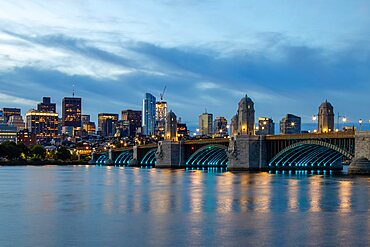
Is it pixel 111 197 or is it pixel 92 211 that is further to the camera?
pixel 111 197

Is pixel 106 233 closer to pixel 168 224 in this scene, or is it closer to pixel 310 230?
pixel 168 224

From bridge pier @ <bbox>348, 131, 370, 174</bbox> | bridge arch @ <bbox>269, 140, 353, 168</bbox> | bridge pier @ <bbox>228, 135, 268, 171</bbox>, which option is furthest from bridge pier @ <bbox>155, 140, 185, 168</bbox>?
bridge pier @ <bbox>348, 131, 370, 174</bbox>

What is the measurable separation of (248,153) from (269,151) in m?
4.03

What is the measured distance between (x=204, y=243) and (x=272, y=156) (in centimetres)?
9325

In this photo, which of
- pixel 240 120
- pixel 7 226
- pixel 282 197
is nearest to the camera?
pixel 7 226

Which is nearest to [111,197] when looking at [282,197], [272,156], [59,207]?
[59,207]

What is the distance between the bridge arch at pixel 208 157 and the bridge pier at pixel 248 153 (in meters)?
21.4

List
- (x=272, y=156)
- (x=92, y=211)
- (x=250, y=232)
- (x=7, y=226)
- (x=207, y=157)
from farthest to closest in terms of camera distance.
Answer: (x=207, y=157) → (x=272, y=156) → (x=92, y=211) → (x=7, y=226) → (x=250, y=232)

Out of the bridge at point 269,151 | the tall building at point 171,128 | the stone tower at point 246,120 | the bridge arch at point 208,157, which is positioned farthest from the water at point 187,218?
the tall building at point 171,128

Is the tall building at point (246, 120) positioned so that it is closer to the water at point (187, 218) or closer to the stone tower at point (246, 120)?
the stone tower at point (246, 120)

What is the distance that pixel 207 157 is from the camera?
164875 millimetres

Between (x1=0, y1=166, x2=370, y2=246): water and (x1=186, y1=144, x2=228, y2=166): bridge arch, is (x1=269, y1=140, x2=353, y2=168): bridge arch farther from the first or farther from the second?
(x1=0, y1=166, x2=370, y2=246): water

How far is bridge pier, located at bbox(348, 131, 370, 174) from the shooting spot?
96.1 metres

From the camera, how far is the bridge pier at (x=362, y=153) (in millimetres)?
96062
